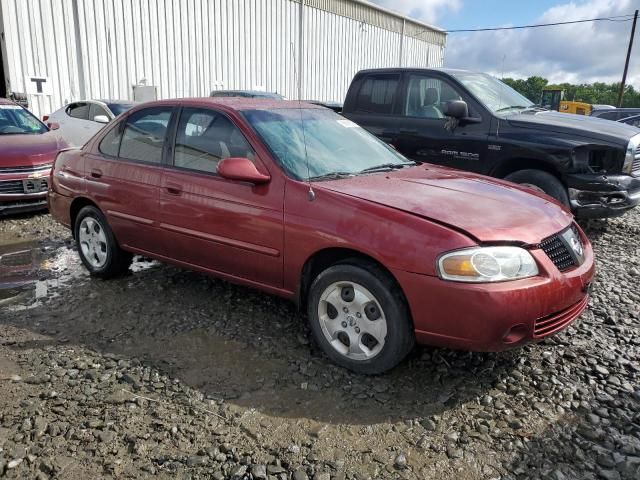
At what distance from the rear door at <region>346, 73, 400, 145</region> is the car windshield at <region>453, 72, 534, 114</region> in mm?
835

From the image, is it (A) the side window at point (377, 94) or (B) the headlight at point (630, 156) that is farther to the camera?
(A) the side window at point (377, 94)

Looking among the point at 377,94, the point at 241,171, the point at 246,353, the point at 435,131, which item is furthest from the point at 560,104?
the point at 246,353

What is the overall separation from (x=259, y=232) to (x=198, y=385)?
3.33ft

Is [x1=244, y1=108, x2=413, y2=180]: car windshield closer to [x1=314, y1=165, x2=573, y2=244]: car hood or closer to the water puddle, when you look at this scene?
[x1=314, y1=165, x2=573, y2=244]: car hood

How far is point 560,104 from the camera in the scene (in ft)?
89.0

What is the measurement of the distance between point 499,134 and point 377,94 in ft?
5.86

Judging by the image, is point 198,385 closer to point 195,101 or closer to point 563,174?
point 195,101

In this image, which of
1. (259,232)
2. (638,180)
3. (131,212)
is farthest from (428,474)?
(638,180)

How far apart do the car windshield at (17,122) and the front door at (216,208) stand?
5336 millimetres

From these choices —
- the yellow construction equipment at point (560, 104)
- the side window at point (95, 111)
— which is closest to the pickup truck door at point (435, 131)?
the side window at point (95, 111)

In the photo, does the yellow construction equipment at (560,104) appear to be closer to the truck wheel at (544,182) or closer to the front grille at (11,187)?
the truck wheel at (544,182)

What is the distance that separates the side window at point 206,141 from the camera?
3648 millimetres

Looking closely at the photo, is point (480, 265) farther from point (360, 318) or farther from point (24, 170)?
point (24, 170)

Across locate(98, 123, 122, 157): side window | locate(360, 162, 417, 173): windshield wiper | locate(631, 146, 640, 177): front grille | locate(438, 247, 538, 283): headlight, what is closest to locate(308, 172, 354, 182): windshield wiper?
locate(360, 162, 417, 173): windshield wiper
